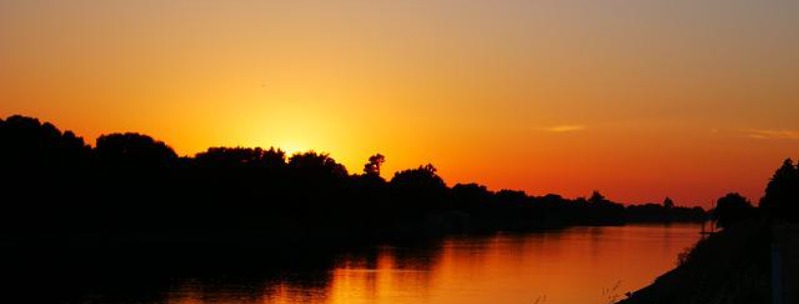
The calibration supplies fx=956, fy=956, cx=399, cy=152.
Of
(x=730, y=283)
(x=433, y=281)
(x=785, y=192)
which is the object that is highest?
(x=785, y=192)

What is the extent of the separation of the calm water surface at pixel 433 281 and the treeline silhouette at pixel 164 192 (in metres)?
34.5

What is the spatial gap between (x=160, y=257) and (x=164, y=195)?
140ft

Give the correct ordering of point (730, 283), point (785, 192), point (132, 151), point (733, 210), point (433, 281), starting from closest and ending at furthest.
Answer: point (730, 283) < point (433, 281) < point (785, 192) < point (132, 151) < point (733, 210)

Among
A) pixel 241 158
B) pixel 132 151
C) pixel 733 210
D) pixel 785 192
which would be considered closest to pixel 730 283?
pixel 785 192

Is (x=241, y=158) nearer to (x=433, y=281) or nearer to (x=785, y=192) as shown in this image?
(x=785, y=192)

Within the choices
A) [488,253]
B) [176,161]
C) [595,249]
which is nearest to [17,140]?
[176,161]

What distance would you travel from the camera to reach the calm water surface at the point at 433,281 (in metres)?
56.2

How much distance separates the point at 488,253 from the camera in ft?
345

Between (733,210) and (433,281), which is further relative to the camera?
(733,210)

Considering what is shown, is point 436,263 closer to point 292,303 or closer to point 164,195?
point 292,303

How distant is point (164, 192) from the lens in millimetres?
129000

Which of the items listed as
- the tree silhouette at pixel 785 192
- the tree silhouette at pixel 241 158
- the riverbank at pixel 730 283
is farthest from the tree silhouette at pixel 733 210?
the riverbank at pixel 730 283

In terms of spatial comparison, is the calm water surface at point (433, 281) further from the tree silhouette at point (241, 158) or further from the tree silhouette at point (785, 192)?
Result: the tree silhouette at point (241, 158)

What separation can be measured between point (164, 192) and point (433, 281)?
7064 cm
